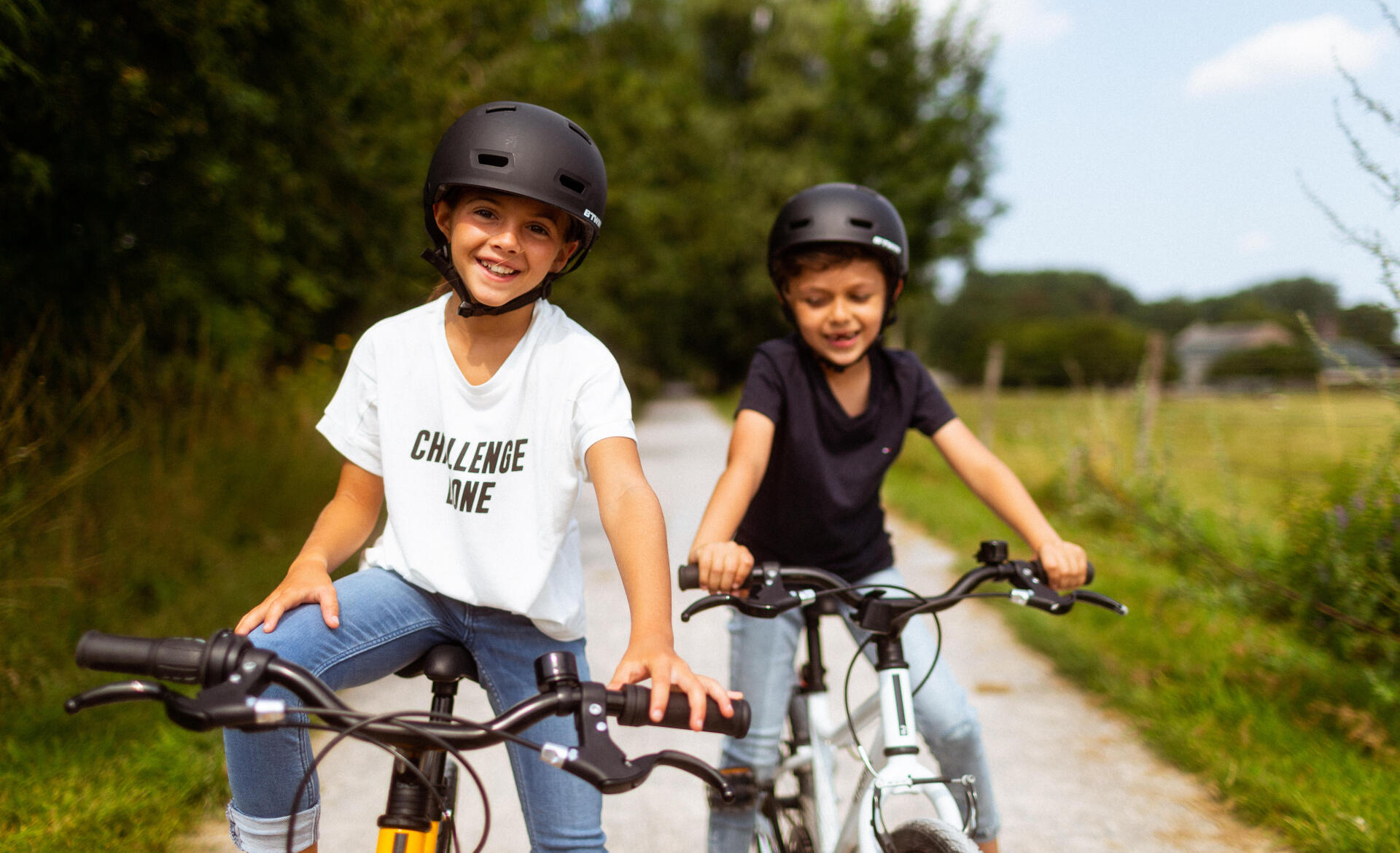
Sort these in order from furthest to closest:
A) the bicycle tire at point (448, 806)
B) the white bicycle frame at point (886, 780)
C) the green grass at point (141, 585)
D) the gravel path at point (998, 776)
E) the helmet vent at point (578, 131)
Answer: the gravel path at point (998, 776) → the green grass at point (141, 585) → the helmet vent at point (578, 131) → the white bicycle frame at point (886, 780) → the bicycle tire at point (448, 806)

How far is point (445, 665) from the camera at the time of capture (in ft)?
6.03

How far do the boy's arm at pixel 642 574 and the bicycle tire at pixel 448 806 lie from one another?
0.43 m

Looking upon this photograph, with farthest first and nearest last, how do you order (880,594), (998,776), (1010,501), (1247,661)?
(1247,661), (998,776), (1010,501), (880,594)

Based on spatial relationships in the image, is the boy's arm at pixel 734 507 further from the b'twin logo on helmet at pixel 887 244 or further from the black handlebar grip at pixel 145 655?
the black handlebar grip at pixel 145 655

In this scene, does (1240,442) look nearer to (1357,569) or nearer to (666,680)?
(1357,569)

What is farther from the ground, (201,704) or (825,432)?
(825,432)

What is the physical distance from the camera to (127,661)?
1.25 metres

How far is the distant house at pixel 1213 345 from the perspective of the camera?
8.29 meters

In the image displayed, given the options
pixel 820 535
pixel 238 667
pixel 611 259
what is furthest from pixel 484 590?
pixel 611 259

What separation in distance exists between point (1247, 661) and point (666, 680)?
3.96m

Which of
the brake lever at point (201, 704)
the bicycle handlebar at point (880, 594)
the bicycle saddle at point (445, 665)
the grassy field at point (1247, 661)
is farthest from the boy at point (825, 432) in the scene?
A: the grassy field at point (1247, 661)

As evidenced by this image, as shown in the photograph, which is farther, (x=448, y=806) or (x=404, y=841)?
(x=448, y=806)

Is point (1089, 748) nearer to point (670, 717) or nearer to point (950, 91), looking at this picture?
point (670, 717)

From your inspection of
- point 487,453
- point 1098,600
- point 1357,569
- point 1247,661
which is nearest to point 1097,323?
point 1247,661
